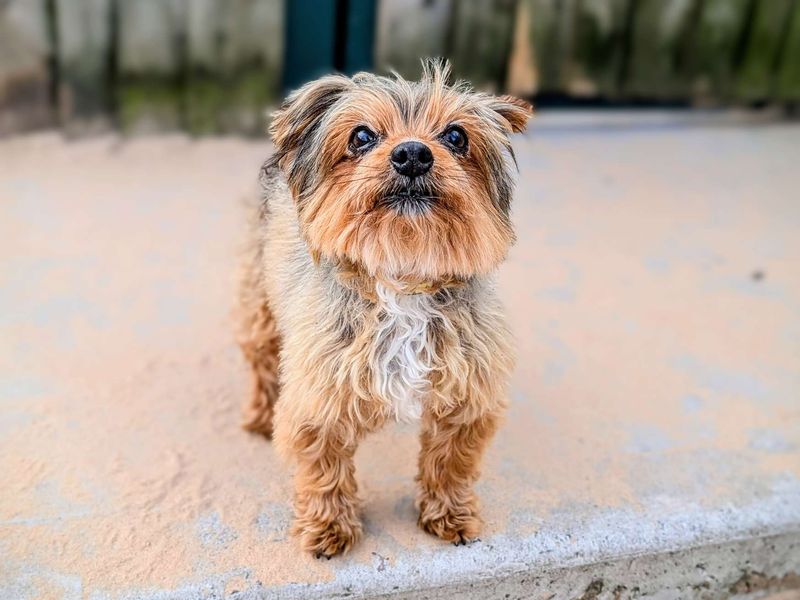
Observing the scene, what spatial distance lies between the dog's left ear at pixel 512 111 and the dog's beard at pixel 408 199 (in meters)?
0.35

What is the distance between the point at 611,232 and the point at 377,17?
1909mm

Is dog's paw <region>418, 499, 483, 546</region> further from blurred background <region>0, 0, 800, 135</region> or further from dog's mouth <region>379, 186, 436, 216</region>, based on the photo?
blurred background <region>0, 0, 800, 135</region>

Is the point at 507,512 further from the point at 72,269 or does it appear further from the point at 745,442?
the point at 72,269

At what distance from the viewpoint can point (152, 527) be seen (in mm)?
→ 2625

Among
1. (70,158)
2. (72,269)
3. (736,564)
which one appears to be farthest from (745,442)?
(70,158)

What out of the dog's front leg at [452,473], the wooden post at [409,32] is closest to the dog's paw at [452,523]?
the dog's front leg at [452,473]

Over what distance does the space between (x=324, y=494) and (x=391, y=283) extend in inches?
27.3

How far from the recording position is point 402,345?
2381 mm

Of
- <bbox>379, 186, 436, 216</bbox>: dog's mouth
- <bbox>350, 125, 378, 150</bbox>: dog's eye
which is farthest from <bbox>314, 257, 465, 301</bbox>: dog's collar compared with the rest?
<bbox>350, 125, 378, 150</bbox>: dog's eye

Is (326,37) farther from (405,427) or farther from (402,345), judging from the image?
(402,345)

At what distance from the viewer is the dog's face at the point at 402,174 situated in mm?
2225

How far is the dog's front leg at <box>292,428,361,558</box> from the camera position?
2.55m

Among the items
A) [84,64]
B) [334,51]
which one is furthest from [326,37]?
[84,64]

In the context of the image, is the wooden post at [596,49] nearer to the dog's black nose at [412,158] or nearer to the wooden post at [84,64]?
the wooden post at [84,64]
